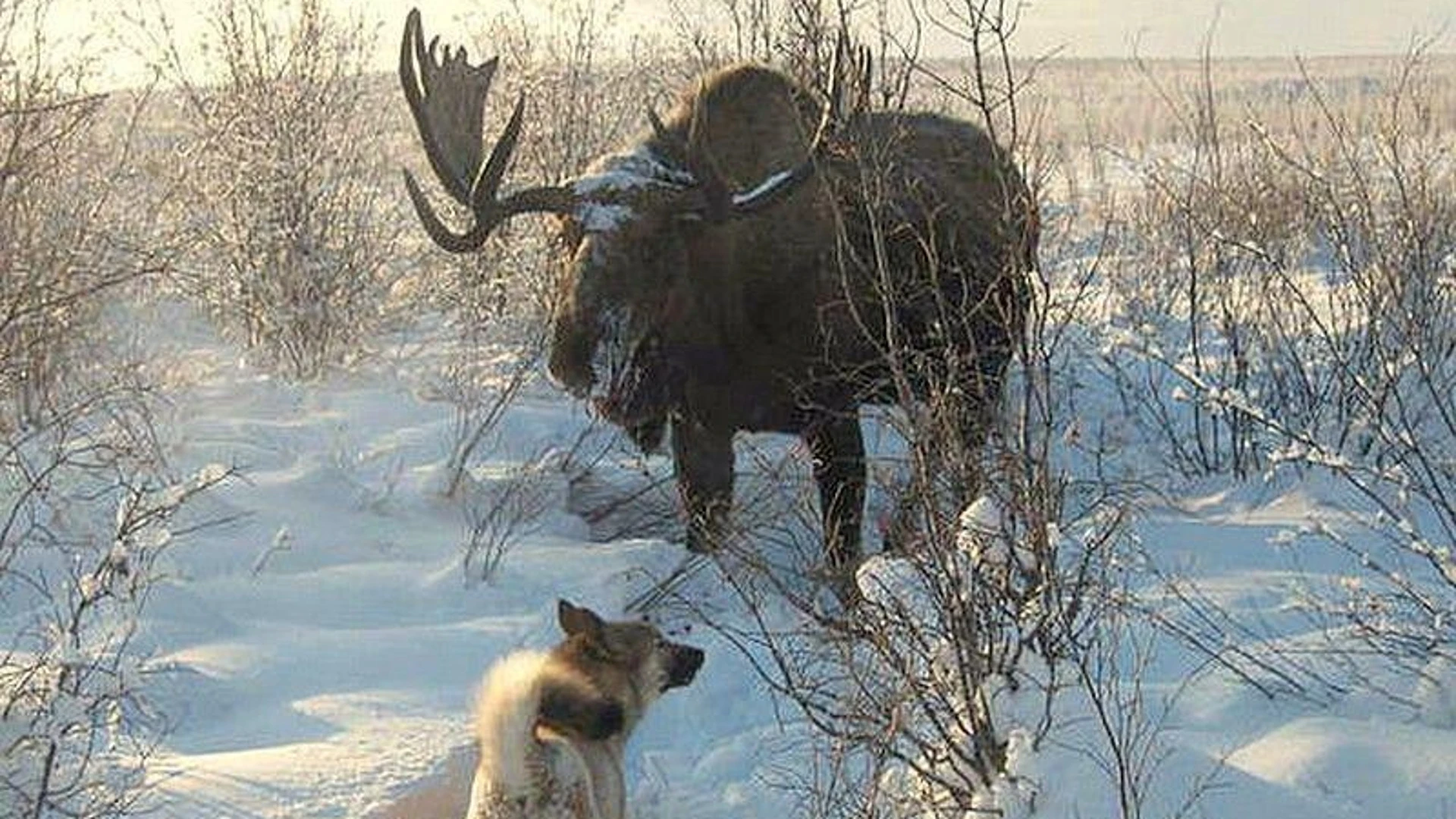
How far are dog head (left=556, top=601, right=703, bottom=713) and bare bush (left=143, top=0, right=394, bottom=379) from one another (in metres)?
6.88

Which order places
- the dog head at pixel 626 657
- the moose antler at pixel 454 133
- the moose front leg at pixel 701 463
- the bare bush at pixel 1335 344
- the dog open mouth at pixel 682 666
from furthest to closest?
the moose antler at pixel 454 133, the moose front leg at pixel 701 463, the dog open mouth at pixel 682 666, the dog head at pixel 626 657, the bare bush at pixel 1335 344

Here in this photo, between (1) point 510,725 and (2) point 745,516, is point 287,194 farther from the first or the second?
(1) point 510,725

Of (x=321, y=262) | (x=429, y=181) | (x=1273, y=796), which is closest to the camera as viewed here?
(x=1273, y=796)

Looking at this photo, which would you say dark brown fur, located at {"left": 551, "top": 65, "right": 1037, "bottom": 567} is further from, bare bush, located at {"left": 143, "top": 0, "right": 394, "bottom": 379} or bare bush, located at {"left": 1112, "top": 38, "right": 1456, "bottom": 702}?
bare bush, located at {"left": 143, "top": 0, "right": 394, "bottom": 379}

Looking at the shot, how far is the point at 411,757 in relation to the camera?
4938 mm

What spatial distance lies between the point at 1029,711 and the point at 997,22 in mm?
1415

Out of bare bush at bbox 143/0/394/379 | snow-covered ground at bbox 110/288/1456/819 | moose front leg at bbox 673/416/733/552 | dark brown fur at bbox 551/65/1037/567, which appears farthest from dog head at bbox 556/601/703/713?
bare bush at bbox 143/0/394/379

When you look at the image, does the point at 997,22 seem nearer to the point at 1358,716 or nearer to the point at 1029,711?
the point at 1029,711

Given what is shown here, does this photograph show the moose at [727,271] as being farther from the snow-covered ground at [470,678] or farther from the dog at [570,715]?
the dog at [570,715]

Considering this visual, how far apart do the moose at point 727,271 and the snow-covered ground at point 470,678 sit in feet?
1.74

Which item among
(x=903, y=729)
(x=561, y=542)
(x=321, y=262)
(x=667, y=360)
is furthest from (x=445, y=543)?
(x=321, y=262)

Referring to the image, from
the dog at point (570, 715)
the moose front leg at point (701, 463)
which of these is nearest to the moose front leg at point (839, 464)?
the moose front leg at point (701, 463)

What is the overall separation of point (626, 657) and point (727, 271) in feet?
7.81

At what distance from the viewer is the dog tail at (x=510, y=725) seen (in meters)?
4.08
